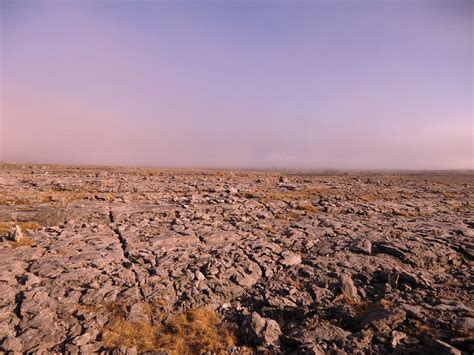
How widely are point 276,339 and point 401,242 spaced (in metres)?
8.39

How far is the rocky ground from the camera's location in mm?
7492

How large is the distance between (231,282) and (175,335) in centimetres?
281

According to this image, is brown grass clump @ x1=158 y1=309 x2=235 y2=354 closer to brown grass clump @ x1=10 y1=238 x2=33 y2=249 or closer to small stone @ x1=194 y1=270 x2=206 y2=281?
small stone @ x1=194 y1=270 x2=206 y2=281

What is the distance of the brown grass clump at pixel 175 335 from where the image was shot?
7.50 m

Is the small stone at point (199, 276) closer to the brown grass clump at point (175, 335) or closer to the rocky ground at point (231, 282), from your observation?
the rocky ground at point (231, 282)

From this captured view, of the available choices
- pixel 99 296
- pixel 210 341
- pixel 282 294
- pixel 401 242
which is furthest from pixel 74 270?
pixel 401 242

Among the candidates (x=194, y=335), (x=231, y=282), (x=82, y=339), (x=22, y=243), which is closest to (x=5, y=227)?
(x=22, y=243)

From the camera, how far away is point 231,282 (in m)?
10.2

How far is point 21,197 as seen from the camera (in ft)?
67.3

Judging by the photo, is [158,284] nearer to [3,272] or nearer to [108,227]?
[3,272]

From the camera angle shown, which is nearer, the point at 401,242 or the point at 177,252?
the point at 177,252

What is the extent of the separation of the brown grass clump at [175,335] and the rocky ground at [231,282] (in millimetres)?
33

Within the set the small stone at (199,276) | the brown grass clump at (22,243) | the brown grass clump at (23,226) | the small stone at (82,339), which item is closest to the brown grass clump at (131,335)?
the small stone at (82,339)

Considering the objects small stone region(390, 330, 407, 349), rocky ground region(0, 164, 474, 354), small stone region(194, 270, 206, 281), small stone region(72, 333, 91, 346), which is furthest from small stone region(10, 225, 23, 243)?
small stone region(390, 330, 407, 349)
